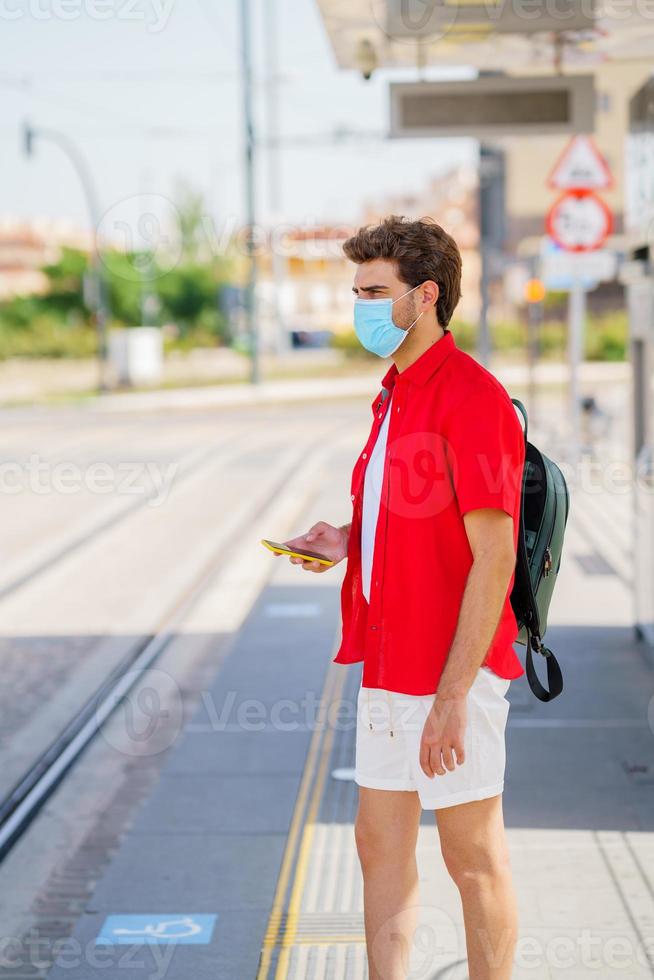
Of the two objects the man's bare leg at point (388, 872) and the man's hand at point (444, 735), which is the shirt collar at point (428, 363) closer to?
the man's hand at point (444, 735)

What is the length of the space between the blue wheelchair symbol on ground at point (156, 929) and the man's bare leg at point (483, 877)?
3.92 feet

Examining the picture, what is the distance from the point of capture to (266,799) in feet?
16.6

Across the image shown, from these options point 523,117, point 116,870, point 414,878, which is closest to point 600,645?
point 523,117

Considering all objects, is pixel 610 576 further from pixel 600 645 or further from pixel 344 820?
pixel 344 820

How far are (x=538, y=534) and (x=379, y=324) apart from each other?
1.86 feet

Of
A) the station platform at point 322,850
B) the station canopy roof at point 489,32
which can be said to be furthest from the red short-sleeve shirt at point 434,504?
the station canopy roof at point 489,32

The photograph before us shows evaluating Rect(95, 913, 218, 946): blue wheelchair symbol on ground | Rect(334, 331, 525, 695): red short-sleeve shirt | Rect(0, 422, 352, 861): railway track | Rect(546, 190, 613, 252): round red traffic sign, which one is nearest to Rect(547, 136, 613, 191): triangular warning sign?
Rect(546, 190, 613, 252): round red traffic sign

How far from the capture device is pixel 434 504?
2840mm

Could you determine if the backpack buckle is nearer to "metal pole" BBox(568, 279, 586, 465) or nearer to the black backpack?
the black backpack

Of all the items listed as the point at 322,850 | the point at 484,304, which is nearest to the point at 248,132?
the point at 484,304

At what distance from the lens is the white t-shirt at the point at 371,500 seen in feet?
9.71

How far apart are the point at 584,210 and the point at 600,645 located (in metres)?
5.53

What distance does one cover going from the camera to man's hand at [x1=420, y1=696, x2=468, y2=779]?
2779 mm

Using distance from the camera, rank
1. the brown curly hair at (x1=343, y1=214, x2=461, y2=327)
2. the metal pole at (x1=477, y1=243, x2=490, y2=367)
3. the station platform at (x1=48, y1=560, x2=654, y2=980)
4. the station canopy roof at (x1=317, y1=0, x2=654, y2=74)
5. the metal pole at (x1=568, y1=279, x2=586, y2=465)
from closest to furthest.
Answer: the brown curly hair at (x1=343, y1=214, x2=461, y2=327)
the station platform at (x1=48, y1=560, x2=654, y2=980)
the station canopy roof at (x1=317, y1=0, x2=654, y2=74)
the metal pole at (x1=568, y1=279, x2=586, y2=465)
the metal pole at (x1=477, y1=243, x2=490, y2=367)
